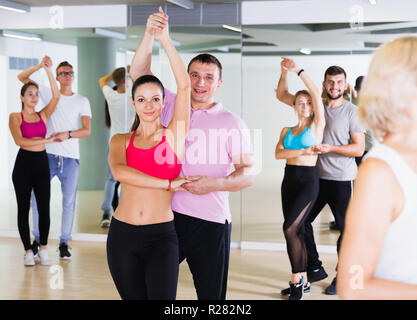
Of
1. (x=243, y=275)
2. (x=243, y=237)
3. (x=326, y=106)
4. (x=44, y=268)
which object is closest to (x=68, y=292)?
(x=44, y=268)

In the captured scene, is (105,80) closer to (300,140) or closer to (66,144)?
(66,144)

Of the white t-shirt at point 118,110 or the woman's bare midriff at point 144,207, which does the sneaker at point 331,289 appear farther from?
the white t-shirt at point 118,110

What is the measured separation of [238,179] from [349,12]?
3101 millimetres

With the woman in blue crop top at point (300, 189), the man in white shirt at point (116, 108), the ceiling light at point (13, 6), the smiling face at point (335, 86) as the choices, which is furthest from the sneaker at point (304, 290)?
the ceiling light at point (13, 6)

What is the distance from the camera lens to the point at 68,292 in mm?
3916

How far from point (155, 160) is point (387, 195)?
144 cm

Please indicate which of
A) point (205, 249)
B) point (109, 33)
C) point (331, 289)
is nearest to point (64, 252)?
point (109, 33)

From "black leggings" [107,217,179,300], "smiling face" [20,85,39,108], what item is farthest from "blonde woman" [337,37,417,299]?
"smiling face" [20,85,39,108]

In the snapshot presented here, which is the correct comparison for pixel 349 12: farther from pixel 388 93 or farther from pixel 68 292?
pixel 388 93

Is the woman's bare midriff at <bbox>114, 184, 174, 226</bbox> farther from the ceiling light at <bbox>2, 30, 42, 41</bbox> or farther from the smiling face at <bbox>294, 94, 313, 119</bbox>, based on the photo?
the ceiling light at <bbox>2, 30, 42, 41</bbox>

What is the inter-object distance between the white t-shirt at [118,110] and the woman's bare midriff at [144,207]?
3141mm

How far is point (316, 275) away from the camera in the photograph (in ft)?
13.9

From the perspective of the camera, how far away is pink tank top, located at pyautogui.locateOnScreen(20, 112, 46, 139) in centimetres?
466

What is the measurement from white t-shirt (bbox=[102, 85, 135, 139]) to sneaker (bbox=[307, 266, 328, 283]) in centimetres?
230
